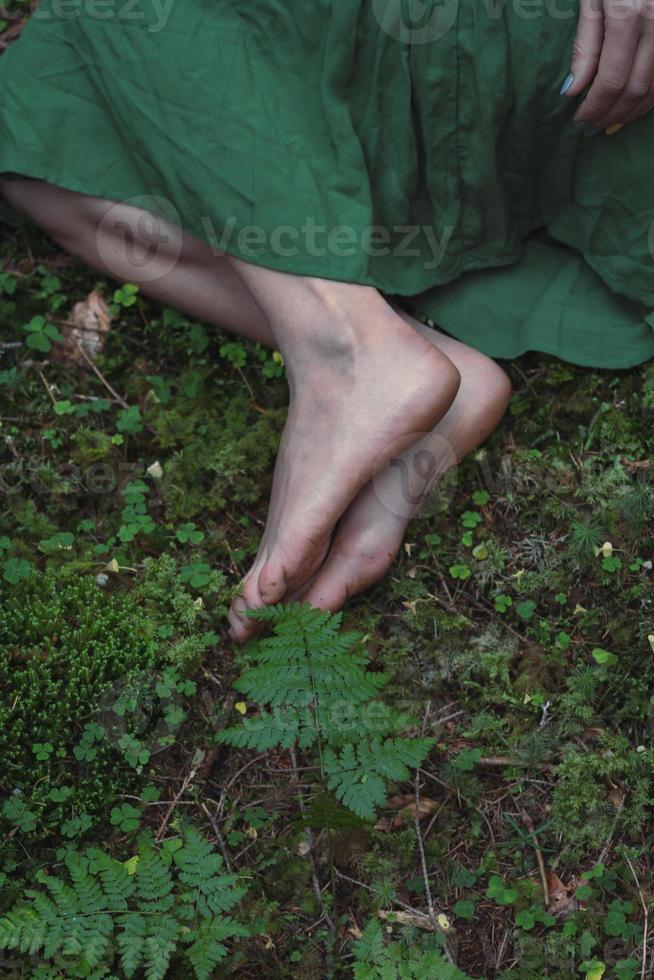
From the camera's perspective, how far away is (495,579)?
227 centimetres

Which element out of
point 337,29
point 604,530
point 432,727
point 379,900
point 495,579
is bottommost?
point 379,900

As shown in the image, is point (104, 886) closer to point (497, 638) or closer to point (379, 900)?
point (379, 900)

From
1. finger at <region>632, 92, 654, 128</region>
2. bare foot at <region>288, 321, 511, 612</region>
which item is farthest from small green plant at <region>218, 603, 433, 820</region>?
finger at <region>632, 92, 654, 128</region>

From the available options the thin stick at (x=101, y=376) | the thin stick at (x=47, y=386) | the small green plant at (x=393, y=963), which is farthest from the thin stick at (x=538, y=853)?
the thin stick at (x=47, y=386)

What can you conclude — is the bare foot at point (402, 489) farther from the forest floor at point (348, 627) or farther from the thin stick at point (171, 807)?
the thin stick at point (171, 807)

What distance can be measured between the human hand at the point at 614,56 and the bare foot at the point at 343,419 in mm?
600

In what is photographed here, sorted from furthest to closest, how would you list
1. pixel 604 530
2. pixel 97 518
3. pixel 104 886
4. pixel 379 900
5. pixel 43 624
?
1. pixel 97 518
2. pixel 604 530
3. pixel 43 624
4. pixel 379 900
5. pixel 104 886

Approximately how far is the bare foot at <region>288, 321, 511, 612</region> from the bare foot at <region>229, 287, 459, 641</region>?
0.20 feet

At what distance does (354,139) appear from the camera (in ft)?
6.88

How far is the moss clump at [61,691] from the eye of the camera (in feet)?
6.29

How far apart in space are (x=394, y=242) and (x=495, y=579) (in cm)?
81

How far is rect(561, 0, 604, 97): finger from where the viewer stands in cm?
194

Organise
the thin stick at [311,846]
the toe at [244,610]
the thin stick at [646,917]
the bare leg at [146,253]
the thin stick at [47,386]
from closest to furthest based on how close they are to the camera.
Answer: the thin stick at [646,917] → the thin stick at [311,846] → the toe at [244,610] → the bare leg at [146,253] → the thin stick at [47,386]

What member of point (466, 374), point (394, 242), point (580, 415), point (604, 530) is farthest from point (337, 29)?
point (604, 530)
